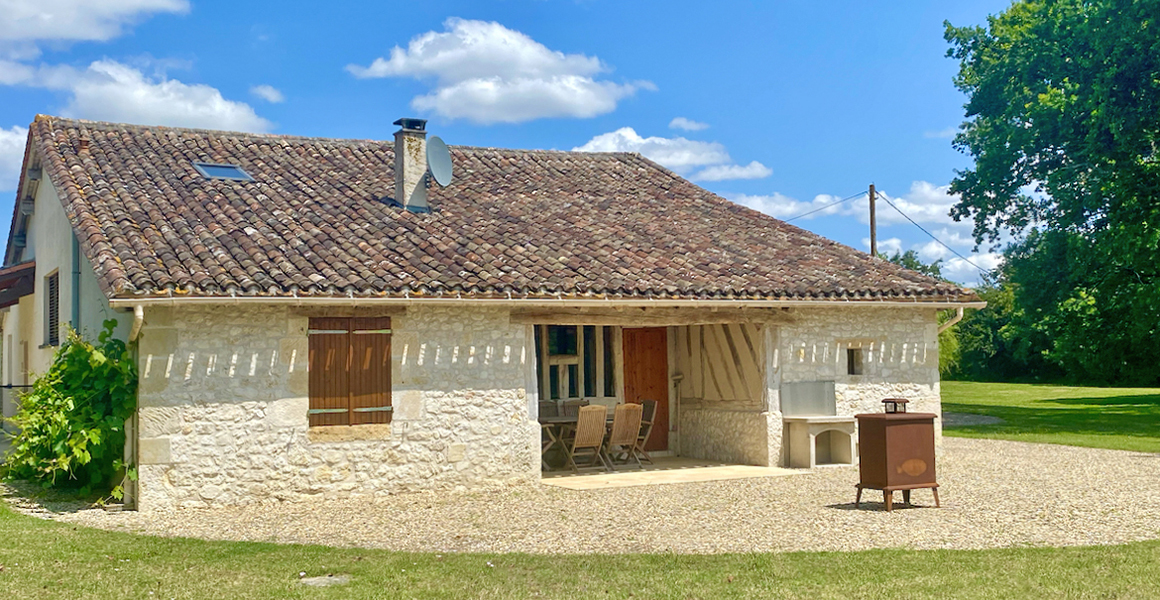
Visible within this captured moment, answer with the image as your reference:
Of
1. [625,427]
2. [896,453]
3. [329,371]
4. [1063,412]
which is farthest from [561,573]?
[1063,412]

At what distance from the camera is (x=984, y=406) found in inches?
1059

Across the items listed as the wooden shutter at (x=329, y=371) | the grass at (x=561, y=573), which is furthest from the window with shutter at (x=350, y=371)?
the grass at (x=561, y=573)

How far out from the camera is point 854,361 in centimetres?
1359

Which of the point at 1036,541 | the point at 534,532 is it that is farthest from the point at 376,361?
the point at 1036,541

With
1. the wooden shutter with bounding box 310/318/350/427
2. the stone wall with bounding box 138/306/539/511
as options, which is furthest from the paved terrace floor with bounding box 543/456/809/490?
the wooden shutter with bounding box 310/318/350/427

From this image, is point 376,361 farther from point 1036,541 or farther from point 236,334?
point 1036,541

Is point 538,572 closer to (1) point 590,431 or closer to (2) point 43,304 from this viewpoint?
(1) point 590,431

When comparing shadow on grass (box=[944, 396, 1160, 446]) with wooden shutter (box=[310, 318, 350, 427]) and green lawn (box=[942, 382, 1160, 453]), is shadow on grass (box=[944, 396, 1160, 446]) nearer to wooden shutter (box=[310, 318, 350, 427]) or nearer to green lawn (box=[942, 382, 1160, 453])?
green lawn (box=[942, 382, 1160, 453])

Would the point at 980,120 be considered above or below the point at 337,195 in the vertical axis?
above

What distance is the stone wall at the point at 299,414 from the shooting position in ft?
33.2

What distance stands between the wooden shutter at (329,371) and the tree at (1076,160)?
1354cm

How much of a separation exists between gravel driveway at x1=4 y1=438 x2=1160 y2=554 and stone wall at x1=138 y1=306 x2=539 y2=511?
269 mm

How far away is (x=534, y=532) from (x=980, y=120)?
2220 cm

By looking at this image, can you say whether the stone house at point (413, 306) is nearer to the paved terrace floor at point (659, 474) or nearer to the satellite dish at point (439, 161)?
the satellite dish at point (439, 161)
